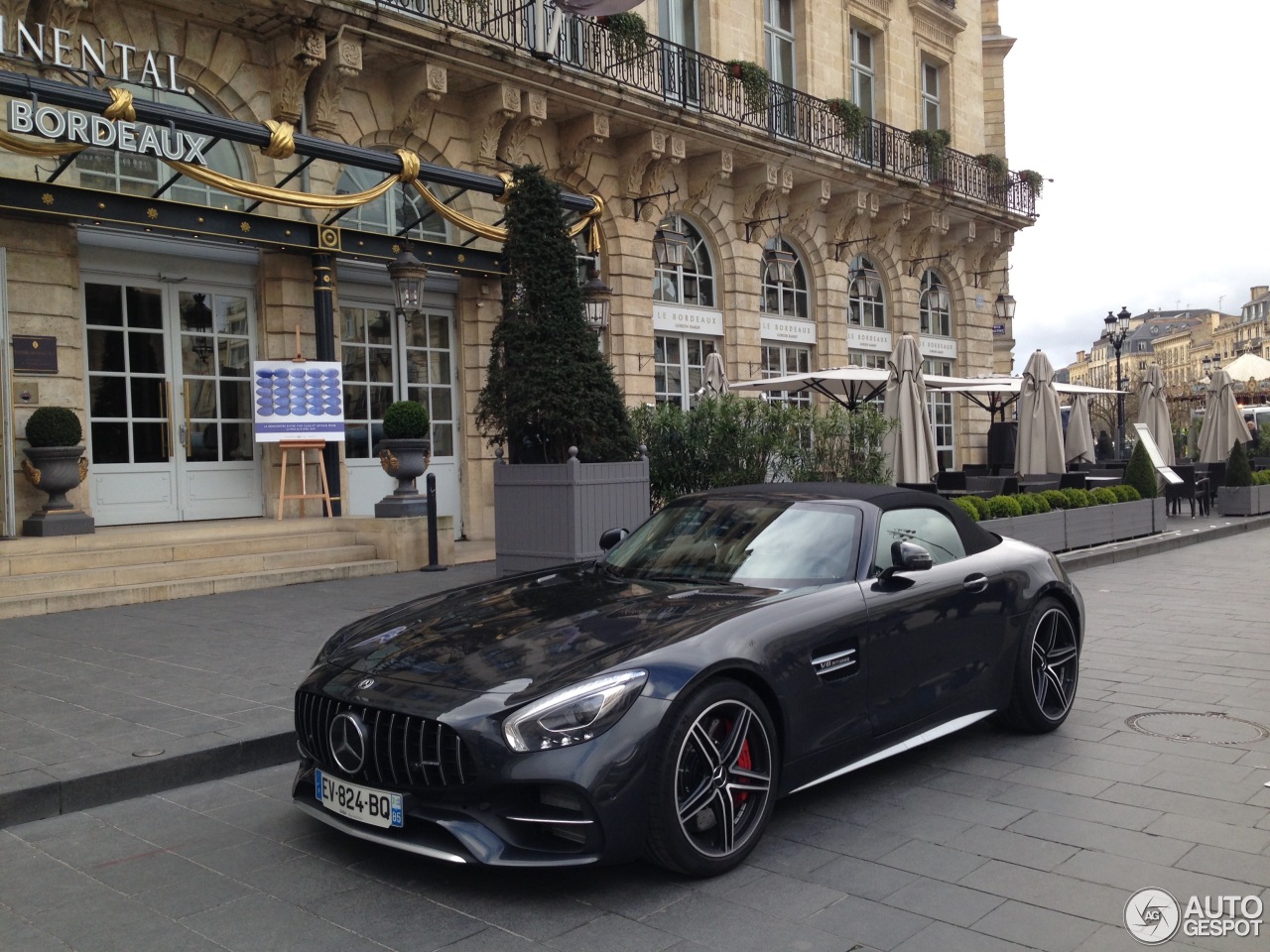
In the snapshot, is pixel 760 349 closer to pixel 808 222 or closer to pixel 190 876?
pixel 808 222

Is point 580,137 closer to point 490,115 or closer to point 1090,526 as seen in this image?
point 490,115

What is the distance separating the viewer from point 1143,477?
16.9 metres

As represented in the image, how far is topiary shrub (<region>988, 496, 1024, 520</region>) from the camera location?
13.4 meters

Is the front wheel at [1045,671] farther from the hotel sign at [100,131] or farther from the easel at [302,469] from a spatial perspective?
the hotel sign at [100,131]

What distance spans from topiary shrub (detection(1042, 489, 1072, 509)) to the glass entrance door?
10446 millimetres

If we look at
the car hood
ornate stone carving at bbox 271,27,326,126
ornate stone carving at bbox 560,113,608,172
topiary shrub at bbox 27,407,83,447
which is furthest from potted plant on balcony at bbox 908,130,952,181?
the car hood

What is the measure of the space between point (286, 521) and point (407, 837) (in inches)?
382

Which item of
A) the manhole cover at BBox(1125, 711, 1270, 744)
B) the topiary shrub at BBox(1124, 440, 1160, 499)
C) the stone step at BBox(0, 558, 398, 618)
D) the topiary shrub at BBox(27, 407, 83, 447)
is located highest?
the topiary shrub at BBox(27, 407, 83, 447)

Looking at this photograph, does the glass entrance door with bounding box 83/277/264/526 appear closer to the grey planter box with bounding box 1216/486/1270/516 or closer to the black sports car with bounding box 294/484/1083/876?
the black sports car with bounding box 294/484/1083/876

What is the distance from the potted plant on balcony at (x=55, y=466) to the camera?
1102 cm

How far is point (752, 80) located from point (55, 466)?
1387 cm

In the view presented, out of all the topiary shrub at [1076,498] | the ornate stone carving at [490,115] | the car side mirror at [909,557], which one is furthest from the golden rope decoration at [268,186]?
the topiary shrub at [1076,498]

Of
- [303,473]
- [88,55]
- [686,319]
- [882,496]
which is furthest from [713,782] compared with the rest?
[686,319]

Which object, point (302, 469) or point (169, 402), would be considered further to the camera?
point (302, 469)
